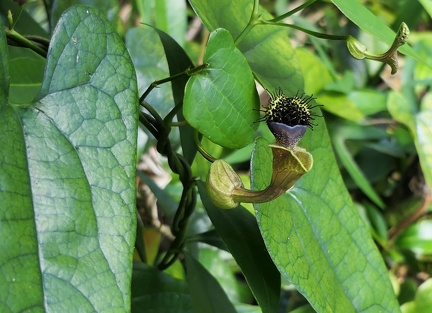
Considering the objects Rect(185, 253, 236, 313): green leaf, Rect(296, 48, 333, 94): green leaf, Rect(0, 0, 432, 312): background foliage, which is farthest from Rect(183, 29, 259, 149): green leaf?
Rect(296, 48, 333, 94): green leaf

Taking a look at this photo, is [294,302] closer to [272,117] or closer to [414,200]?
[414,200]

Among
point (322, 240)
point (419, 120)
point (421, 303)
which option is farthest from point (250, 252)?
point (419, 120)

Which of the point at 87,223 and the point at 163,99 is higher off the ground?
the point at 163,99

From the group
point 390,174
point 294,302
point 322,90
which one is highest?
point 322,90

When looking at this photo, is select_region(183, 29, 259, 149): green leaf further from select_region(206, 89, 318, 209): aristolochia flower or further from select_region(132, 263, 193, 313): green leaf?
select_region(132, 263, 193, 313): green leaf

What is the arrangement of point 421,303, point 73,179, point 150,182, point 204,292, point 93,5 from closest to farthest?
point 73,179, point 204,292, point 93,5, point 150,182, point 421,303

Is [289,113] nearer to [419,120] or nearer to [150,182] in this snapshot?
[150,182]

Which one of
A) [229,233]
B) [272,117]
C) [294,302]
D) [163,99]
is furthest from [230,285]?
[272,117]
